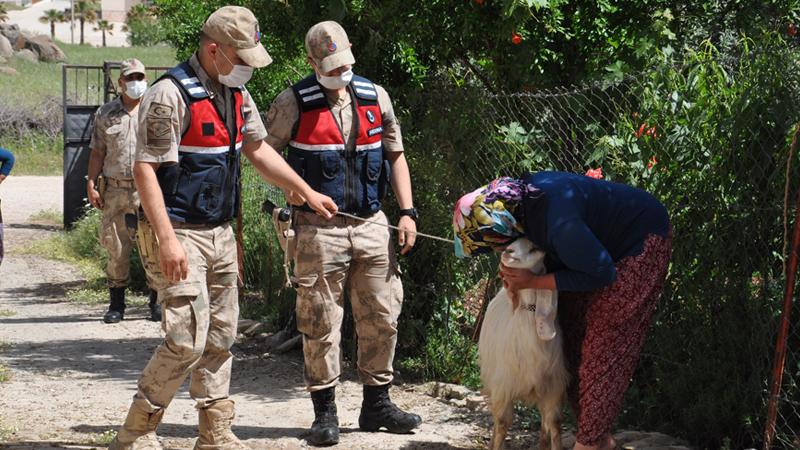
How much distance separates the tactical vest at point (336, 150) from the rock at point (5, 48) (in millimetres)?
48630

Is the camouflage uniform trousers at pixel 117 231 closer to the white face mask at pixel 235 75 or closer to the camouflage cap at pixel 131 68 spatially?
the camouflage cap at pixel 131 68

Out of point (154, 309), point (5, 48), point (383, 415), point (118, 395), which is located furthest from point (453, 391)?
point (5, 48)

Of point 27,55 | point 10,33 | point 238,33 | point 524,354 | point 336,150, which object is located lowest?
point 524,354

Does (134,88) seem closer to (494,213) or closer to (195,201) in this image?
(195,201)

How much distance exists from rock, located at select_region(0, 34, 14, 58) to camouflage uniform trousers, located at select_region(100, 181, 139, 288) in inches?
1750

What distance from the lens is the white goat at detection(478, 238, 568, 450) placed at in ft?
15.0

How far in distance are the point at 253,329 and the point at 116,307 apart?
151 cm

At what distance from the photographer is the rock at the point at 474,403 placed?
21.5ft

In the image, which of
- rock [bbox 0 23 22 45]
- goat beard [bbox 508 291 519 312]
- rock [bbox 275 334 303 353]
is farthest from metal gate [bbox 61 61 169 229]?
rock [bbox 0 23 22 45]

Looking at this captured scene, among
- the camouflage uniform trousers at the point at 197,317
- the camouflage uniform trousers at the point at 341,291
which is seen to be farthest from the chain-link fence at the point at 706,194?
the camouflage uniform trousers at the point at 197,317

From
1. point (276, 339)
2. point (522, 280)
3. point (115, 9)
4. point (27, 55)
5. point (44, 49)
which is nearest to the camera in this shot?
point (522, 280)

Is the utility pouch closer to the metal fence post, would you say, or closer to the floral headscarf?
the floral headscarf

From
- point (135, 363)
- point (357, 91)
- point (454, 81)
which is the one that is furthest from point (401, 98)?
point (135, 363)

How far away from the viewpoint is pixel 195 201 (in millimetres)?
5129
